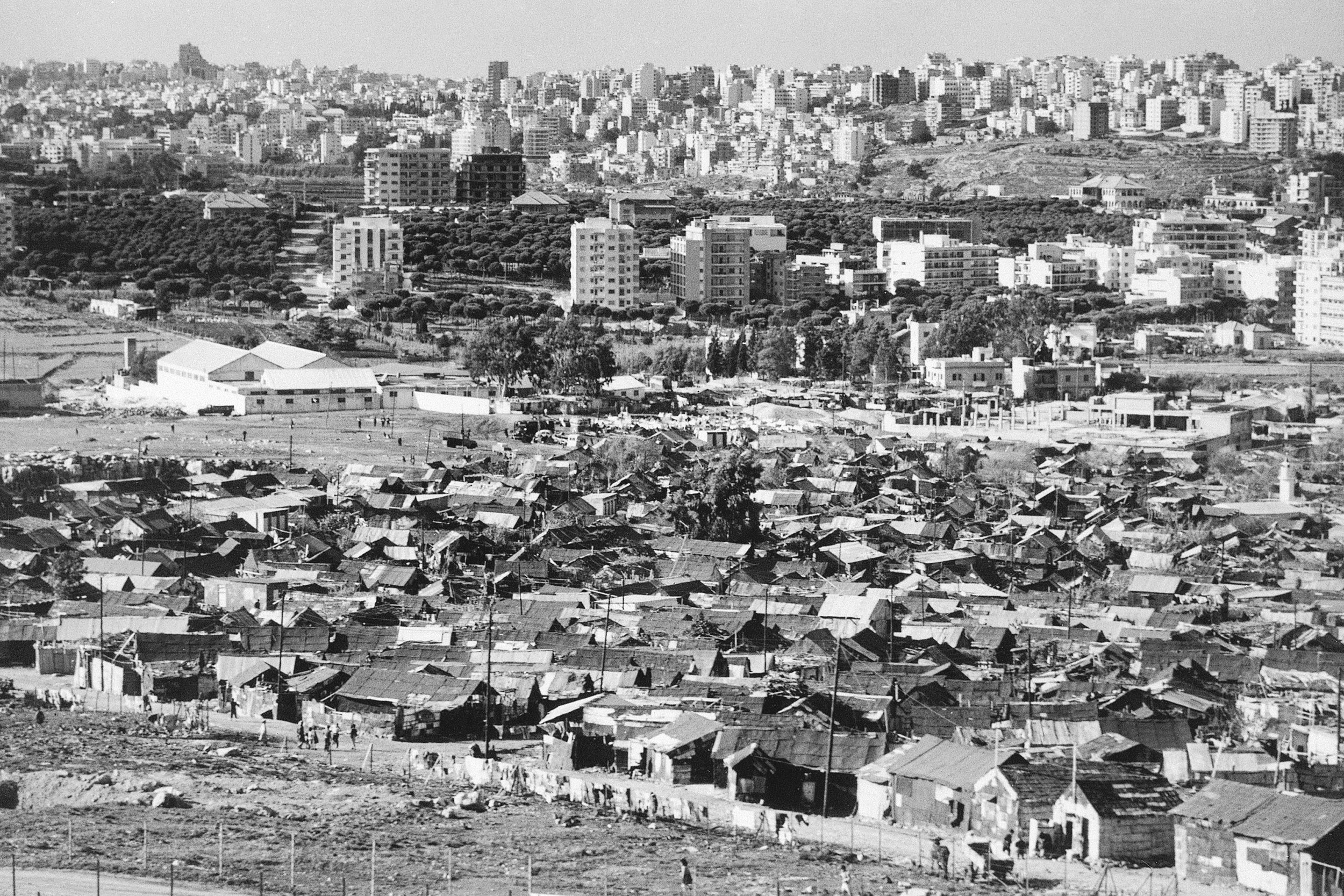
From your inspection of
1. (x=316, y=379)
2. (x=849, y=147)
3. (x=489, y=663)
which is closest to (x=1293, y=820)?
(x=489, y=663)

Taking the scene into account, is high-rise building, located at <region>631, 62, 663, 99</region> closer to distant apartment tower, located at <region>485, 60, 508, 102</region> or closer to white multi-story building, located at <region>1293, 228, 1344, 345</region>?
distant apartment tower, located at <region>485, 60, 508, 102</region>

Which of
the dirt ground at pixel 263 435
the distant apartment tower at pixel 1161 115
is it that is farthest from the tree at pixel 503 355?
the distant apartment tower at pixel 1161 115

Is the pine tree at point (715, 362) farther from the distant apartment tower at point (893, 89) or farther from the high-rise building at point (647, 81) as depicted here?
the high-rise building at point (647, 81)

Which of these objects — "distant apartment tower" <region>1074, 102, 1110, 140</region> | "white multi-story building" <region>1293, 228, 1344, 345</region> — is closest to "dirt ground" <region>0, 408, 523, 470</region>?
"white multi-story building" <region>1293, 228, 1344, 345</region>

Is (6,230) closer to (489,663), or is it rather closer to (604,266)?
(604,266)

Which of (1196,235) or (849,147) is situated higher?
(849,147)

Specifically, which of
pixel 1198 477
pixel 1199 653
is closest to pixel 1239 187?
pixel 1198 477

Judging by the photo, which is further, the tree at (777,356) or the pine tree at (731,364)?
the tree at (777,356)
